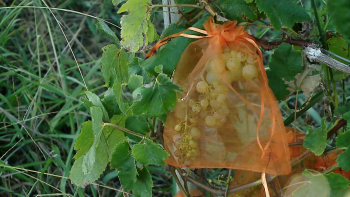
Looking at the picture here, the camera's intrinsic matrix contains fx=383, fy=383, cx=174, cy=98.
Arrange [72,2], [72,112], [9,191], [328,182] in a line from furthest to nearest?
1. [72,2]
2. [72,112]
3. [9,191]
4. [328,182]

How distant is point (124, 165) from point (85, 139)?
80 millimetres

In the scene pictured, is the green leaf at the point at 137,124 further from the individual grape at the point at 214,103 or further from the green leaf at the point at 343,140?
the green leaf at the point at 343,140

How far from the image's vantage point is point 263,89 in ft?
2.06

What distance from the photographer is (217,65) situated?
621mm

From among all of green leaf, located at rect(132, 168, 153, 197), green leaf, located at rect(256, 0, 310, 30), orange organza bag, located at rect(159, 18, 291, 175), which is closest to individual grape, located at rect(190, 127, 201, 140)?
orange organza bag, located at rect(159, 18, 291, 175)

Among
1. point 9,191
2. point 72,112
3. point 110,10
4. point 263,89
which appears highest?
point 263,89

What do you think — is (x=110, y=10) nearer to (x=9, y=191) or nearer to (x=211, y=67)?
(x=9, y=191)

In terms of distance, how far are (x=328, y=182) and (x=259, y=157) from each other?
0.38 feet

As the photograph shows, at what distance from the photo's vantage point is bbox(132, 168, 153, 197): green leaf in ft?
2.10

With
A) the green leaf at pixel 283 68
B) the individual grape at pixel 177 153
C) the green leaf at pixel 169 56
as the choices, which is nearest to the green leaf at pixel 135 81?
the green leaf at pixel 169 56

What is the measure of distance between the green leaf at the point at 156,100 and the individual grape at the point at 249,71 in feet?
0.40

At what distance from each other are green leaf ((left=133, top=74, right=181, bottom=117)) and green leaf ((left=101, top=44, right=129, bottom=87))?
0.47 ft

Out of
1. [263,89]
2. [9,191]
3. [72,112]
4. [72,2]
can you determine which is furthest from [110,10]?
[263,89]

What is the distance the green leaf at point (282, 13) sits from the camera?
1.91ft
